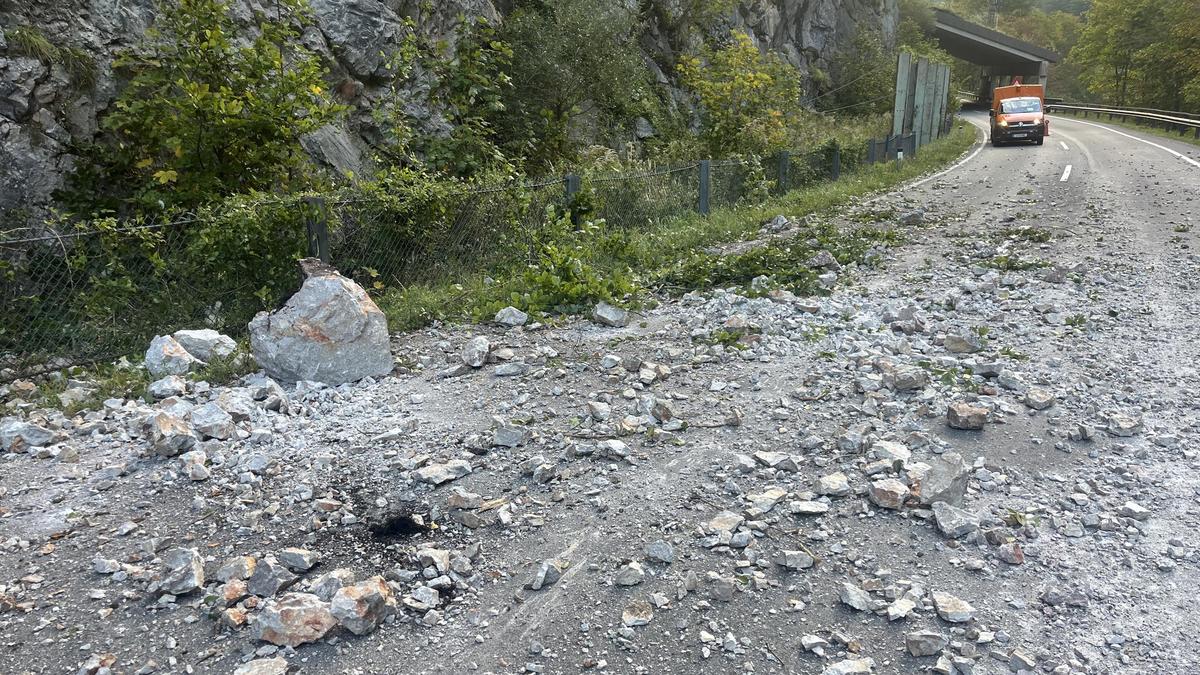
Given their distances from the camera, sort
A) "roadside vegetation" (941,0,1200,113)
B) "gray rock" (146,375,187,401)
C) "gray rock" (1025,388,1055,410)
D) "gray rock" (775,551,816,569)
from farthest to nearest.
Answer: "roadside vegetation" (941,0,1200,113) < "gray rock" (146,375,187,401) < "gray rock" (1025,388,1055,410) < "gray rock" (775,551,816,569)

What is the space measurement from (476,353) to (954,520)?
366 cm

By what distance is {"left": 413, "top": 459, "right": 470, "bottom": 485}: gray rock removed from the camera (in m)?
4.23

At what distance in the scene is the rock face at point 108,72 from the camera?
7531 millimetres

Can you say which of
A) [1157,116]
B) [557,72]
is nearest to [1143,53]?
[1157,116]

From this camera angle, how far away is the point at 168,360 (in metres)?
5.88

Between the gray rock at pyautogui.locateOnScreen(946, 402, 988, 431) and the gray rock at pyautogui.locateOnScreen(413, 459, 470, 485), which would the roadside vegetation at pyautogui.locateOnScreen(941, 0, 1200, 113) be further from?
the gray rock at pyautogui.locateOnScreen(413, 459, 470, 485)

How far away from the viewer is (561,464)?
4418 mm

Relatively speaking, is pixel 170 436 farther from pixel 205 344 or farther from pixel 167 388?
pixel 205 344

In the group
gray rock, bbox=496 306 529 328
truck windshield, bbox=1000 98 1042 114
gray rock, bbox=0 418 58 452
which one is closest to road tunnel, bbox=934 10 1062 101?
truck windshield, bbox=1000 98 1042 114

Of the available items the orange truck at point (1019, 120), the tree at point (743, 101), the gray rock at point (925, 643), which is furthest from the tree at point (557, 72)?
the orange truck at point (1019, 120)

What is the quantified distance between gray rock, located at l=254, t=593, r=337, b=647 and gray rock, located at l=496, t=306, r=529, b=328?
13.3 ft

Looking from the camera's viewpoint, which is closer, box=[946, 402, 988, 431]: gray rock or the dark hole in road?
the dark hole in road

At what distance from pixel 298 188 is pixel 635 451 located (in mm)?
5876

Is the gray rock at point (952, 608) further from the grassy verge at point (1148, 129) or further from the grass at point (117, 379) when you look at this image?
the grassy verge at point (1148, 129)
